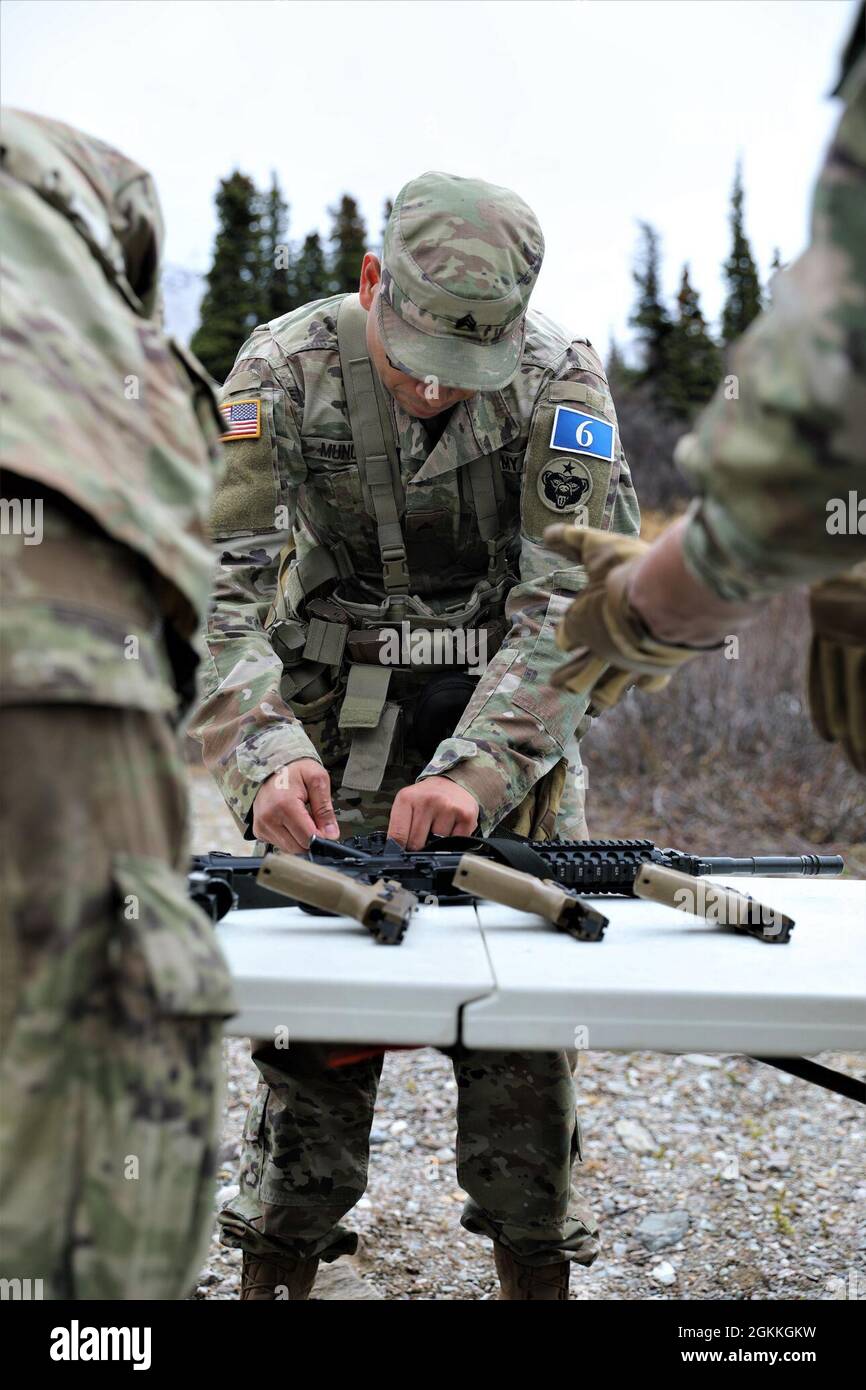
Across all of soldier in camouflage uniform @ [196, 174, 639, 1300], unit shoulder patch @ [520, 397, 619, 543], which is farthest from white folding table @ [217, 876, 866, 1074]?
unit shoulder patch @ [520, 397, 619, 543]

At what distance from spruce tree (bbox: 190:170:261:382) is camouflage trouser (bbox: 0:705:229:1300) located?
14.1 meters

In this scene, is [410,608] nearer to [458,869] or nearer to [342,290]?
[458,869]

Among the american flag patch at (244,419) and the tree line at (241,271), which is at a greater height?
the tree line at (241,271)

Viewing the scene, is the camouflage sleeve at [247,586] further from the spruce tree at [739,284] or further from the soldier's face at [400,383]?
the spruce tree at [739,284]

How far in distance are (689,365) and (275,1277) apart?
1458cm

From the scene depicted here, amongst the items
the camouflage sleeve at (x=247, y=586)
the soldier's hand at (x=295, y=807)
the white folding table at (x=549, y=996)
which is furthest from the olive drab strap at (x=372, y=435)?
the white folding table at (x=549, y=996)

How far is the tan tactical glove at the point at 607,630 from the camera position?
1.70m

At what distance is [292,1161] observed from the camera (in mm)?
2668

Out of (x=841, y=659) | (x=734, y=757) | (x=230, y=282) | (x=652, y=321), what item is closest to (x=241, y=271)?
(x=230, y=282)

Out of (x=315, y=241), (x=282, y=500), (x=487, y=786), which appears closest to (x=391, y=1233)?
(x=487, y=786)

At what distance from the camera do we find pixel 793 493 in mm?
1329

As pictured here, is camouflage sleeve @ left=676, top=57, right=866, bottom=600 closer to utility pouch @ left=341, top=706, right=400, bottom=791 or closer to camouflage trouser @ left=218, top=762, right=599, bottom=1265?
camouflage trouser @ left=218, top=762, right=599, bottom=1265

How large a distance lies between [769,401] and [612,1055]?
3.78m

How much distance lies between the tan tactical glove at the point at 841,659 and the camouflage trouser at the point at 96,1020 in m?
0.86
